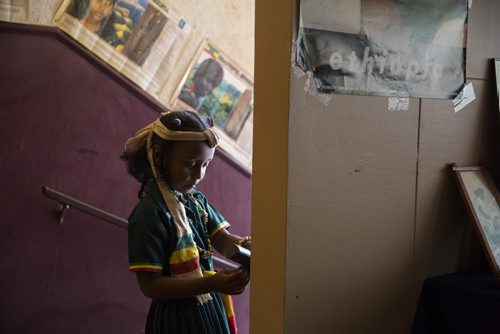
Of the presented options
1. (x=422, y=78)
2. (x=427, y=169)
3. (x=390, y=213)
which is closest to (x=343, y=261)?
(x=390, y=213)

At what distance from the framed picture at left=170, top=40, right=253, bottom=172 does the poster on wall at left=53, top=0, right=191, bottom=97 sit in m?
0.12

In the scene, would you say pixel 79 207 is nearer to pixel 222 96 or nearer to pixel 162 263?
pixel 222 96

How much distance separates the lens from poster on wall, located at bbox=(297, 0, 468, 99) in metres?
1.22

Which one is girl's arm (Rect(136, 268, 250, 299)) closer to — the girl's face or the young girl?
the young girl

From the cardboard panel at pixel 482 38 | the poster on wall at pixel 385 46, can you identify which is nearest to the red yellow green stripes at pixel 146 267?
the poster on wall at pixel 385 46

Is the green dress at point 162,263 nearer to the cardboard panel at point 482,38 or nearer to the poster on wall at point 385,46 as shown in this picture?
the poster on wall at point 385,46

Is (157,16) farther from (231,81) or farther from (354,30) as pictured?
(354,30)

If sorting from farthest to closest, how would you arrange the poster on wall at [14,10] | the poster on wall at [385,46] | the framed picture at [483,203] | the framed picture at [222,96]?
the framed picture at [222,96] → the poster on wall at [14,10] → the framed picture at [483,203] → the poster on wall at [385,46]

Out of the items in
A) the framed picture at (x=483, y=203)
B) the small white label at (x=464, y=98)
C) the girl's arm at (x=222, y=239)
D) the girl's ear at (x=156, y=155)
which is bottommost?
the girl's arm at (x=222, y=239)

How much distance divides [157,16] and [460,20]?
171 centimetres

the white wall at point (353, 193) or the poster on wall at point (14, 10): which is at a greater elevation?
the poster on wall at point (14, 10)

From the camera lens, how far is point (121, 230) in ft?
9.10

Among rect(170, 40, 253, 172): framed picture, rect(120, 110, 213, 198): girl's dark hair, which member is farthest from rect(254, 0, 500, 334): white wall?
rect(170, 40, 253, 172): framed picture

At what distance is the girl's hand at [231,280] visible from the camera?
1512 mm
